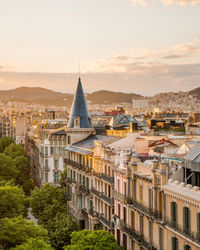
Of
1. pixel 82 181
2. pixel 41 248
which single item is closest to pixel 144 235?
pixel 41 248

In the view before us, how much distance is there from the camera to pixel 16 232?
4244 cm

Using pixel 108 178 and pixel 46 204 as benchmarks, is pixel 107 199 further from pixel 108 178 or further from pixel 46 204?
pixel 46 204

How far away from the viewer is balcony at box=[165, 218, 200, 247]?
27.7 m

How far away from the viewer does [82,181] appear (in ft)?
204

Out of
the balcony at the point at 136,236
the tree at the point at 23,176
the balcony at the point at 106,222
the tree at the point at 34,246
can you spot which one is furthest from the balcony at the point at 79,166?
the tree at the point at 23,176

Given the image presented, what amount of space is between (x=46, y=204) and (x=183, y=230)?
37.0 metres

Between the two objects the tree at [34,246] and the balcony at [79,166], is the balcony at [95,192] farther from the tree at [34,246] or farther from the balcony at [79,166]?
the tree at [34,246]

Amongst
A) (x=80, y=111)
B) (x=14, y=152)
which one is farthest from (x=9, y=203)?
(x=14, y=152)

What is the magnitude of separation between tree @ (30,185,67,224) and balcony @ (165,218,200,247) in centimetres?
3252

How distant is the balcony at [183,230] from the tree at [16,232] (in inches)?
587

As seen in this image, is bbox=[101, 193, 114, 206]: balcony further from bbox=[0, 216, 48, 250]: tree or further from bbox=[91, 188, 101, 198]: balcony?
bbox=[0, 216, 48, 250]: tree

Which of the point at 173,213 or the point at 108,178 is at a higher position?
the point at 173,213

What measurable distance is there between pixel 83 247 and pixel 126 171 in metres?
7.37

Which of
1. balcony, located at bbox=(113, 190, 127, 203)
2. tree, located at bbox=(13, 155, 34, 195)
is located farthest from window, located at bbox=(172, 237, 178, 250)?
tree, located at bbox=(13, 155, 34, 195)
